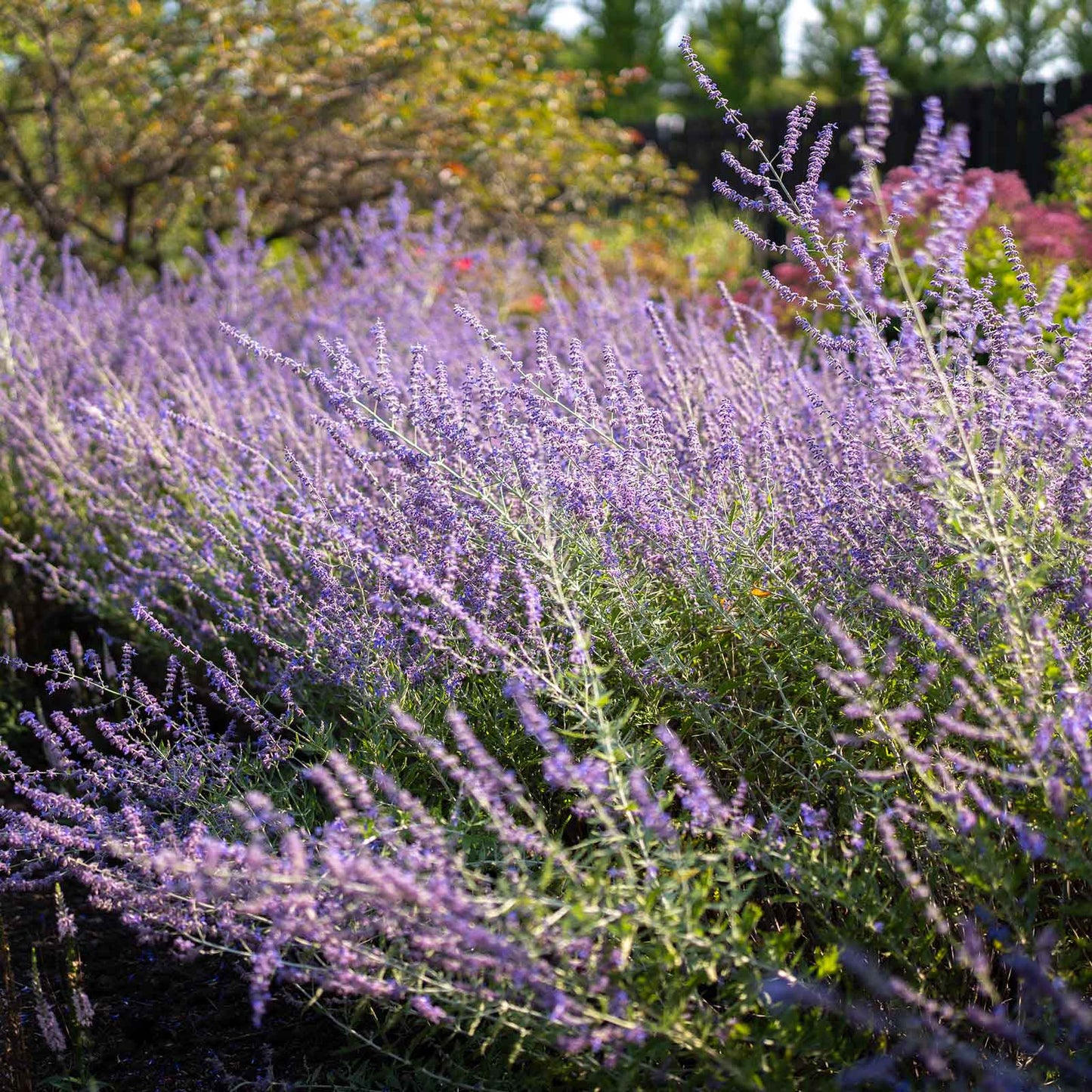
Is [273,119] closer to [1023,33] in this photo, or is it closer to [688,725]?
[688,725]

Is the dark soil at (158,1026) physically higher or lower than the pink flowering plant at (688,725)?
lower

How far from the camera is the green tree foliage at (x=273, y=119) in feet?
30.4

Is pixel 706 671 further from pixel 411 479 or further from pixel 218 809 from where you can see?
pixel 218 809

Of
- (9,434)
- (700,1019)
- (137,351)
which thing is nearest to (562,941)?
(700,1019)

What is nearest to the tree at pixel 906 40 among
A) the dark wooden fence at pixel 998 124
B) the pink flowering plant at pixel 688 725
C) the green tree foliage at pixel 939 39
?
the green tree foliage at pixel 939 39

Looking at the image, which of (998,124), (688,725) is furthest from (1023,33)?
(688,725)

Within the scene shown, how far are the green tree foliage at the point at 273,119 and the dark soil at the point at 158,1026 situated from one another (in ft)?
24.8

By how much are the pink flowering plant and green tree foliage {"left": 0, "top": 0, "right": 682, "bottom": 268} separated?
22.9ft

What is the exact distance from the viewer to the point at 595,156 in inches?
421

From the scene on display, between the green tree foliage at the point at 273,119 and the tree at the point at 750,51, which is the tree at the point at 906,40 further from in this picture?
the green tree foliage at the point at 273,119

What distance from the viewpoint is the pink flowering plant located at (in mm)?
1612

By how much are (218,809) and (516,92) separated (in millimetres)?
9254

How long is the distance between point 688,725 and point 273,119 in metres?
8.54

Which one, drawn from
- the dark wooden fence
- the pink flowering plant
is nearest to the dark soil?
the pink flowering plant
